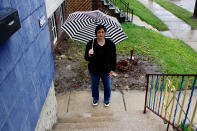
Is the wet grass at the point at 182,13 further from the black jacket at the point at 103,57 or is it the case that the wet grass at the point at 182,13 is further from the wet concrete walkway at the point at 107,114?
the black jacket at the point at 103,57

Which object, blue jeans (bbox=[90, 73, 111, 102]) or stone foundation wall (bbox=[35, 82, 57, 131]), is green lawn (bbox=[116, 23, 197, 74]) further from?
stone foundation wall (bbox=[35, 82, 57, 131])

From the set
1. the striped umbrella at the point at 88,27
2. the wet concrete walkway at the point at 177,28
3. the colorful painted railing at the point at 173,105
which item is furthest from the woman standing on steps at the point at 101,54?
the wet concrete walkway at the point at 177,28

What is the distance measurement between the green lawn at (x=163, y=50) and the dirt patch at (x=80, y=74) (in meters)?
0.49

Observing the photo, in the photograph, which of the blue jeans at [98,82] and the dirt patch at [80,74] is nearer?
the blue jeans at [98,82]

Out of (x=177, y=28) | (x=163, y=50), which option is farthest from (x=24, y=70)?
(x=177, y=28)

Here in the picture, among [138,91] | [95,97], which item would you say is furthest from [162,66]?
[95,97]

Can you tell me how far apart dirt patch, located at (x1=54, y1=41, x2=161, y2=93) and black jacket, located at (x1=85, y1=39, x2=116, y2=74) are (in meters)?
1.75

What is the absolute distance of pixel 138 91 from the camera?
5371mm

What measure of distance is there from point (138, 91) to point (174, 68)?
6.23 ft

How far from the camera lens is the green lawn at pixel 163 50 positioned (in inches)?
265

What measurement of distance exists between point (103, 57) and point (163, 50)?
494 centimetres

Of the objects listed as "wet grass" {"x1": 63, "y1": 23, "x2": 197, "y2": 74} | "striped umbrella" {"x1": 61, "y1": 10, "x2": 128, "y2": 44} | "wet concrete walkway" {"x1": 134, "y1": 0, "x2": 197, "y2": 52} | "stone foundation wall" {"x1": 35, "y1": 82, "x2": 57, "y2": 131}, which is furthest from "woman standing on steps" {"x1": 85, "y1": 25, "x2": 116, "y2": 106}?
"wet concrete walkway" {"x1": 134, "y1": 0, "x2": 197, "y2": 52}

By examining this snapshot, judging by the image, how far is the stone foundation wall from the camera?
3.08m

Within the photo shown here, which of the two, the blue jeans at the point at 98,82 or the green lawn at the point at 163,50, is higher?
the blue jeans at the point at 98,82
